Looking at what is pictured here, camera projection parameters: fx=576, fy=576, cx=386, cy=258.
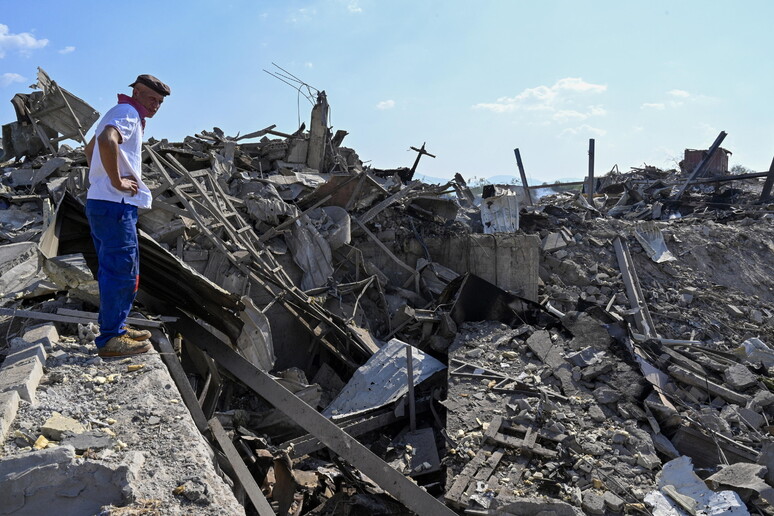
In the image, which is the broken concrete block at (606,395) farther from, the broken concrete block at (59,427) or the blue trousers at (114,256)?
the broken concrete block at (59,427)

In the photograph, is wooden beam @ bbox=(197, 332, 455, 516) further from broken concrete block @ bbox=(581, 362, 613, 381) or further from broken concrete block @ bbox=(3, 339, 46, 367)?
broken concrete block @ bbox=(581, 362, 613, 381)

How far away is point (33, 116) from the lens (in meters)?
9.59

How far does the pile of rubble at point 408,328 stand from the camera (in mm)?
4152

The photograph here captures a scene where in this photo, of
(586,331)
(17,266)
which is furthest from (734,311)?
(17,266)

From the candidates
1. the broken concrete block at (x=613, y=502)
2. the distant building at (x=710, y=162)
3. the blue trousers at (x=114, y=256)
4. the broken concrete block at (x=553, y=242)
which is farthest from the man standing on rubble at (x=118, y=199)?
the distant building at (x=710, y=162)

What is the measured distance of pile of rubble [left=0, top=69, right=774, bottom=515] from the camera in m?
4.15

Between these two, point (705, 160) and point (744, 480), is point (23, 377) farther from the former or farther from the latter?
point (705, 160)

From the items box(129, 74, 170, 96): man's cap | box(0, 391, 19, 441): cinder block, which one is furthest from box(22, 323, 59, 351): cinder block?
box(129, 74, 170, 96): man's cap

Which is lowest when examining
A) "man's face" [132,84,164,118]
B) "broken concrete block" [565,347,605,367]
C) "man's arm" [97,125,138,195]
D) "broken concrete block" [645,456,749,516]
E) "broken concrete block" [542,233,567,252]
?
"broken concrete block" [645,456,749,516]

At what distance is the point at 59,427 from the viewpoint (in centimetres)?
273

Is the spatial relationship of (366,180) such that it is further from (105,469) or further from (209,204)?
(105,469)

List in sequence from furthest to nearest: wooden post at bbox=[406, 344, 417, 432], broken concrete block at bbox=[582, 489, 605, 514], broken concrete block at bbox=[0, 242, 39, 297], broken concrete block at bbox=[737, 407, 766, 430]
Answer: wooden post at bbox=[406, 344, 417, 432] < broken concrete block at bbox=[737, 407, 766, 430] < broken concrete block at bbox=[0, 242, 39, 297] < broken concrete block at bbox=[582, 489, 605, 514]

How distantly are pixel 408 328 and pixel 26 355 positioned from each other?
16.3 ft

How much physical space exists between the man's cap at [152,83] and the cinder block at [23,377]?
1680 millimetres
